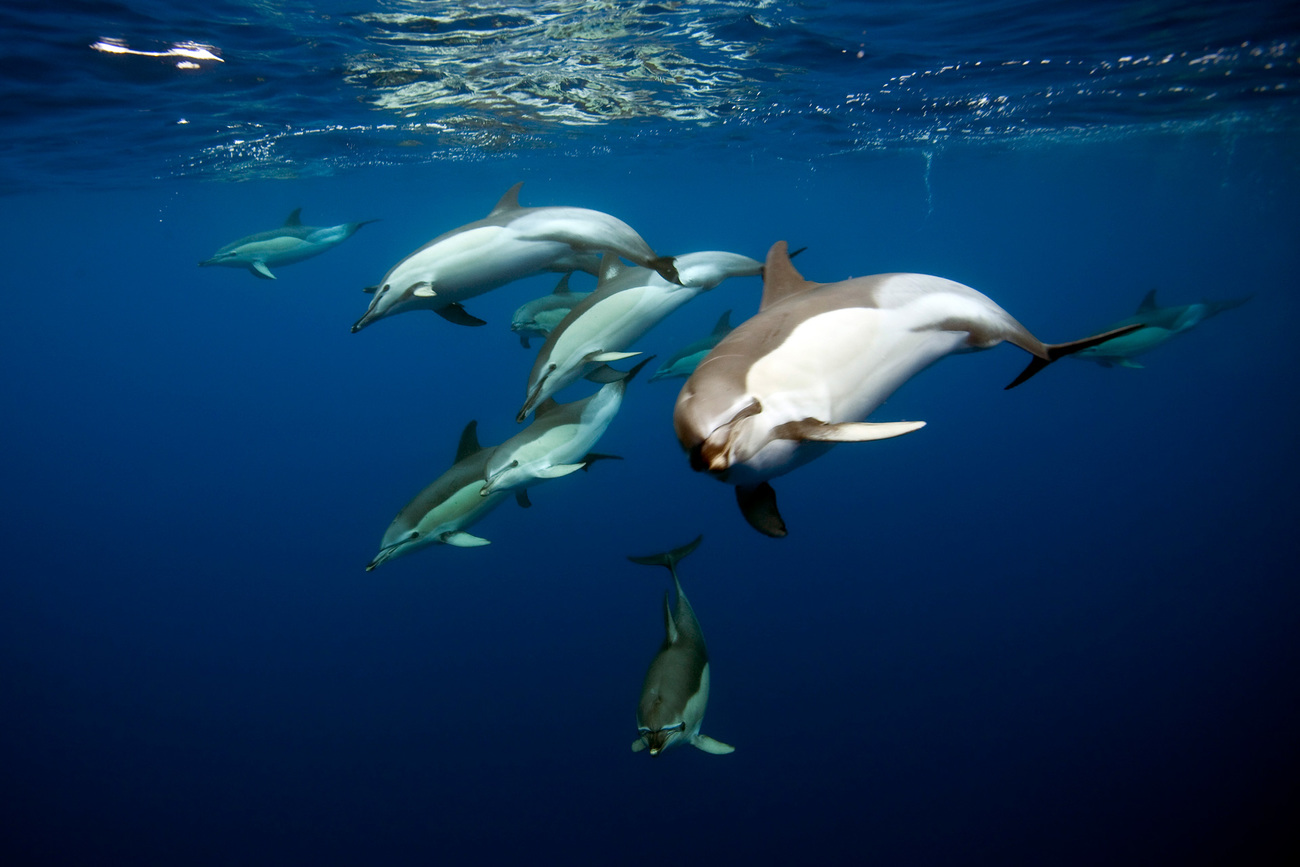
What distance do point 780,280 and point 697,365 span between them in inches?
38.1

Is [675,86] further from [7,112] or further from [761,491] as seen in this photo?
[761,491]

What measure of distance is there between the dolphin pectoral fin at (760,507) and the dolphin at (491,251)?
188 centimetres

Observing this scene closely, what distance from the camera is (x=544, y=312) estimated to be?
5.92m

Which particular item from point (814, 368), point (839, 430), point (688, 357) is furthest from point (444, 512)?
point (688, 357)

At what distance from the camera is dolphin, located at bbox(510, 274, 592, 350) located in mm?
5871

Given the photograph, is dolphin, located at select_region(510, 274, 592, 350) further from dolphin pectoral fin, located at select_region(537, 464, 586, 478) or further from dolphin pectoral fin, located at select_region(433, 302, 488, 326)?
dolphin pectoral fin, located at select_region(537, 464, 586, 478)

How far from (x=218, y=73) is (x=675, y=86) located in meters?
8.56

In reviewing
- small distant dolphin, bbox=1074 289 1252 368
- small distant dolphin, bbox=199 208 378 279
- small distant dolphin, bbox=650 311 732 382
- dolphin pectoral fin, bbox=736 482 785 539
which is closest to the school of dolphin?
dolphin pectoral fin, bbox=736 482 785 539

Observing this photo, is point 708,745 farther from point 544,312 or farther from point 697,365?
point 544,312

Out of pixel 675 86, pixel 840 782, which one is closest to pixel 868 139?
pixel 675 86

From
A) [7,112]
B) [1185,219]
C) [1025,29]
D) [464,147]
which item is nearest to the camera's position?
[1025,29]

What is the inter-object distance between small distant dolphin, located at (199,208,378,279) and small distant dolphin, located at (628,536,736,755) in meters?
7.57

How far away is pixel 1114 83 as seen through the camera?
15.3 meters

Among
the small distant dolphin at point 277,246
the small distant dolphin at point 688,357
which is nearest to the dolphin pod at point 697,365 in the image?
the small distant dolphin at point 688,357
